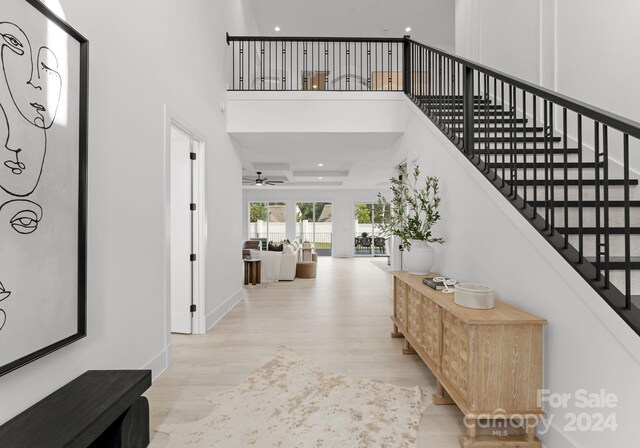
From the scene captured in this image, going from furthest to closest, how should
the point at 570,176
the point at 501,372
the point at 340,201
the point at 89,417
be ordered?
the point at 340,201
the point at 570,176
the point at 501,372
the point at 89,417

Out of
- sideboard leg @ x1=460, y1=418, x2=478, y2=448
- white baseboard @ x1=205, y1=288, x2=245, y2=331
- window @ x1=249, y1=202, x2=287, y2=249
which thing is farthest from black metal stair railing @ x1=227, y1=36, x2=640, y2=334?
window @ x1=249, y1=202, x2=287, y2=249

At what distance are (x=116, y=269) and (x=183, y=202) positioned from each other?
1775 mm

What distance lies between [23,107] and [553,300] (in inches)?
113

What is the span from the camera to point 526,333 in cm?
183

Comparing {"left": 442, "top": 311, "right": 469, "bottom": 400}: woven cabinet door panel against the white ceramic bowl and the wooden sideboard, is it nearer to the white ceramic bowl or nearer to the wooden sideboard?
the wooden sideboard

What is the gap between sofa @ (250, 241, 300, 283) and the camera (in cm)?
757

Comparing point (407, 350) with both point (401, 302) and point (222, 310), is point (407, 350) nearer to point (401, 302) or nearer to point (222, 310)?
point (401, 302)

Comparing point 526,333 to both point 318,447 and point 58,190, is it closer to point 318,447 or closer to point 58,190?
point 318,447

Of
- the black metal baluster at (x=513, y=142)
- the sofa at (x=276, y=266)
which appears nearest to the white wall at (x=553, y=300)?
the black metal baluster at (x=513, y=142)

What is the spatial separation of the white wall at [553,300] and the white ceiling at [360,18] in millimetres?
5969

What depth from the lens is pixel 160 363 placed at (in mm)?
2848

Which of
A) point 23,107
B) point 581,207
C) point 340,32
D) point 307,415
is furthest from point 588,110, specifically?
point 340,32

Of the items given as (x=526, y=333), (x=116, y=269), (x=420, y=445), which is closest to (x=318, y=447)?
(x=420, y=445)

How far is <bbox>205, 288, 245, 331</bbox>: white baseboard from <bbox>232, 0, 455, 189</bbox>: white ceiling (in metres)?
2.52
